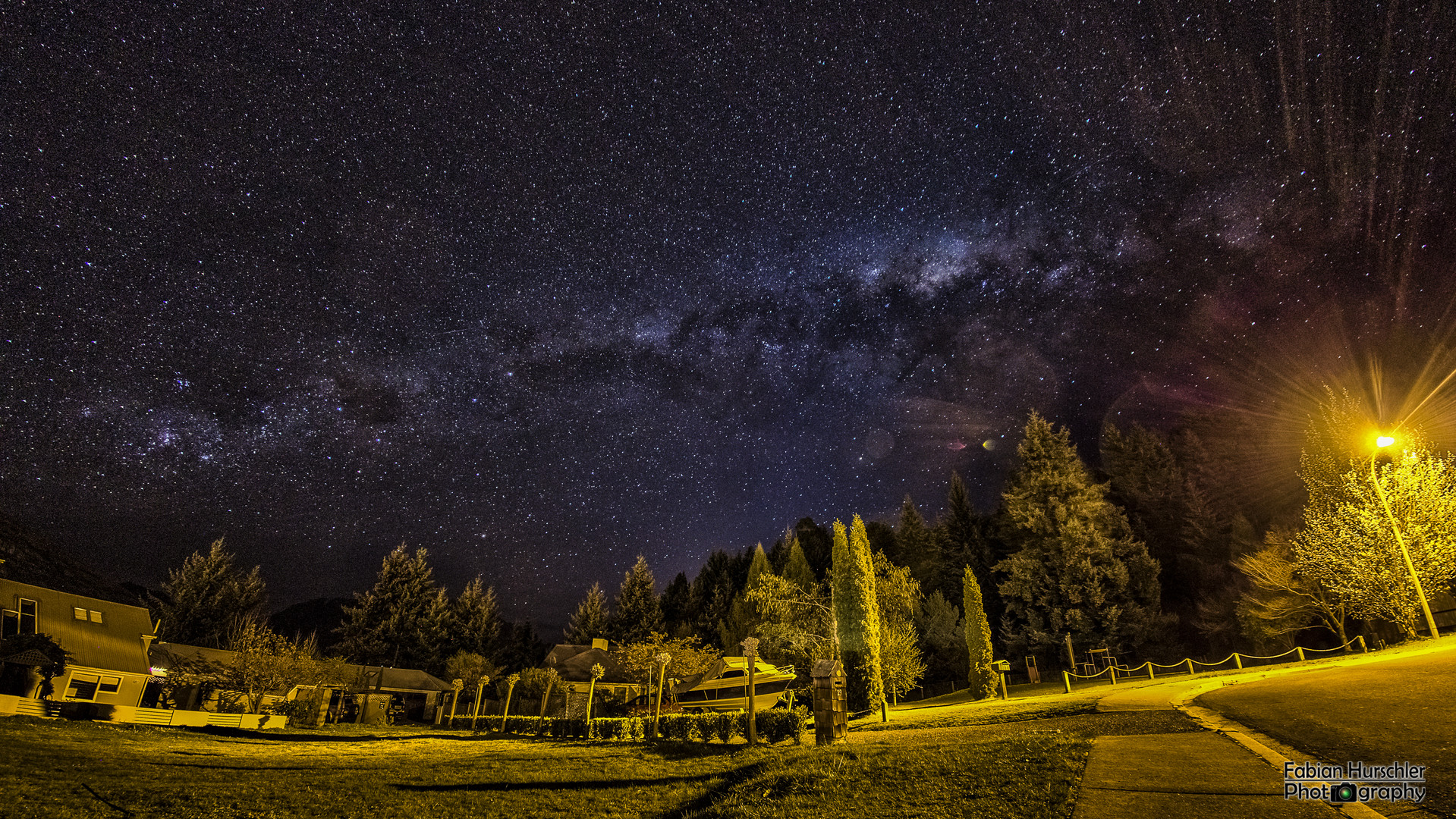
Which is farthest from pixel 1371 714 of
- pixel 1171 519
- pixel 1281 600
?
pixel 1171 519

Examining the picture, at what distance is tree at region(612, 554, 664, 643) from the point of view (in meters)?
61.1

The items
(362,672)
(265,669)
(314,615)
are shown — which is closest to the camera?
(265,669)

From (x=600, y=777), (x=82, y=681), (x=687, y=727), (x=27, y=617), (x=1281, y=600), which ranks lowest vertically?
(x=687, y=727)

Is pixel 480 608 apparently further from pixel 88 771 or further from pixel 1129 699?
pixel 1129 699

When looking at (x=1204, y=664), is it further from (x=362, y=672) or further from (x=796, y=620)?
(x=362, y=672)

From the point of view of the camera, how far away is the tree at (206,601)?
47269 millimetres

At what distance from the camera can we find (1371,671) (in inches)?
503

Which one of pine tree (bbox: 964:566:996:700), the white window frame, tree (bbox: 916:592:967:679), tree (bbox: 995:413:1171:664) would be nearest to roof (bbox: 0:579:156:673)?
the white window frame

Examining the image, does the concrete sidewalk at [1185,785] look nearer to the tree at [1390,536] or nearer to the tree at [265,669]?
the tree at [1390,536]

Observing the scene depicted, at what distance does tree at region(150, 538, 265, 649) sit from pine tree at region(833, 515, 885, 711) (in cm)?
4704

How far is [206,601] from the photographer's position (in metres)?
48.7

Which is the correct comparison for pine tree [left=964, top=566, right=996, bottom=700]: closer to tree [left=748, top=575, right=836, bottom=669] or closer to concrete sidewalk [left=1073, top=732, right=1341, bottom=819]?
tree [left=748, top=575, right=836, bottom=669]

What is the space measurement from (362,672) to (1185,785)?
5345cm

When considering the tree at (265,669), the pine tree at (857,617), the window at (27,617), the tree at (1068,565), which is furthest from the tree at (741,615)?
the window at (27,617)
